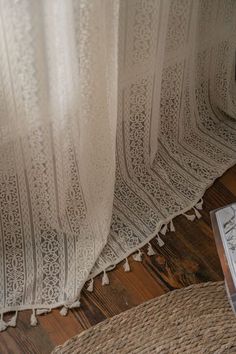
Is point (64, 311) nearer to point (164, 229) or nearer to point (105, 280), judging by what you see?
point (105, 280)

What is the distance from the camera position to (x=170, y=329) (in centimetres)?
117

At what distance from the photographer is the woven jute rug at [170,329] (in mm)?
1141

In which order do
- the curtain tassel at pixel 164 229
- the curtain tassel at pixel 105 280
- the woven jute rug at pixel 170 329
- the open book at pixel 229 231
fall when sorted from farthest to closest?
1. the curtain tassel at pixel 164 229
2. the curtain tassel at pixel 105 280
3. the woven jute rug at pixel 170 329
4. the open book at pixel 229 231

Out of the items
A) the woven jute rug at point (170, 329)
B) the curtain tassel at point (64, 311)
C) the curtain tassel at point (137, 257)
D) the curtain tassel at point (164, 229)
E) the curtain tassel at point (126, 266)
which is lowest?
the woven jute rug at point (170, 329)

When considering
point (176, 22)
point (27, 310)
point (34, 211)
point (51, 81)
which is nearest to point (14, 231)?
point (34, 211)

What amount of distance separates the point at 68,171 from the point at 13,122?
0.19m

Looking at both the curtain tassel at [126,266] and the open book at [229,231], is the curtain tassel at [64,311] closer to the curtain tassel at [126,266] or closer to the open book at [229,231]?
the curtain tassel at [126,266]

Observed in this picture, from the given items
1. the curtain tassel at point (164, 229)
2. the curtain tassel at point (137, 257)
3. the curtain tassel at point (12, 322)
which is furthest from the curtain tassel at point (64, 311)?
the curtain tassel at point (164, 229)

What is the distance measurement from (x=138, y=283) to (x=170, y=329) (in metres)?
0.14

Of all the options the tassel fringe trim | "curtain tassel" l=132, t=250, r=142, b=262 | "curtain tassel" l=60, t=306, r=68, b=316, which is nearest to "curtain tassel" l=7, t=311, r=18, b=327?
the tassel fringe trim

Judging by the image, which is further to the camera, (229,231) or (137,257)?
(137,257)

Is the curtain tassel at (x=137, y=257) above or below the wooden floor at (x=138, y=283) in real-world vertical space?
above

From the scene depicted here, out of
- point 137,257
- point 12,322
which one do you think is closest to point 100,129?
point 137,257

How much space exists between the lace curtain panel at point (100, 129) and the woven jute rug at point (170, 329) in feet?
0.35
